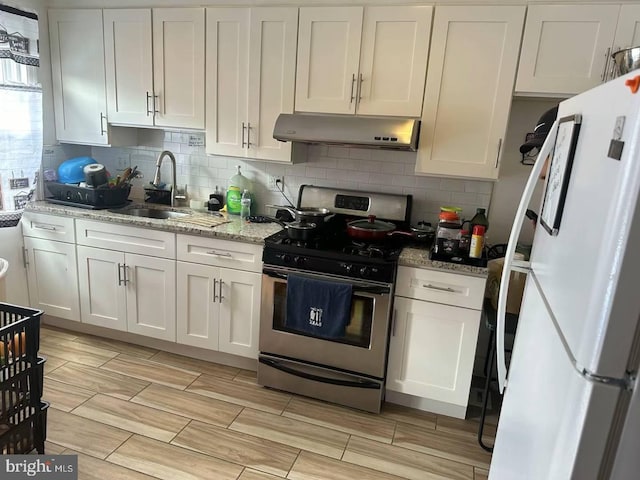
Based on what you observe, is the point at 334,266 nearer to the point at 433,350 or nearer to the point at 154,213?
the point at 433,350

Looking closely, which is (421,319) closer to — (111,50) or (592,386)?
(592,386)

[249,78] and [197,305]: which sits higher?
[249,78]

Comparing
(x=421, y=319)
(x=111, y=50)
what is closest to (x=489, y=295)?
(x=421, y=319)

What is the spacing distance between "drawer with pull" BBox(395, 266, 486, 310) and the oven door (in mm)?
129

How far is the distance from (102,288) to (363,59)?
2.30 meters

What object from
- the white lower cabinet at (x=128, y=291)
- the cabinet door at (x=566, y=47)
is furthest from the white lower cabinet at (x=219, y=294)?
the cabinet door at (x=566, y=47)

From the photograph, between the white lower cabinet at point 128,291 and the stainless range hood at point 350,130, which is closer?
the stainless range hood at point 350,130

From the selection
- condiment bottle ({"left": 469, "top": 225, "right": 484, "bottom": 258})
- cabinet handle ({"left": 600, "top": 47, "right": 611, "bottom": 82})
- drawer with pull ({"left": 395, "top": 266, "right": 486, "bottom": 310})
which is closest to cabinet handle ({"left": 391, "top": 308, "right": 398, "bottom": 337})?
drawer with pull ({"left": 395, "top": 266, "right": 486, "bottom": 310})

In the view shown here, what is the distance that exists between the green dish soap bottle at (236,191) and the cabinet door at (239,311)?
61 centimetres

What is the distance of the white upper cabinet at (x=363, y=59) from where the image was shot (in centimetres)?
256

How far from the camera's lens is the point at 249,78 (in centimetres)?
290

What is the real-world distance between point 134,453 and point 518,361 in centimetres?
182

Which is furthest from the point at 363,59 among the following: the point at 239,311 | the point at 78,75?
the point at 78,75

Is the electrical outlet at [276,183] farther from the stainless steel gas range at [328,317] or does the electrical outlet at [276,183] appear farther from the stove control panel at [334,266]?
the stove control panel at [334,266]
